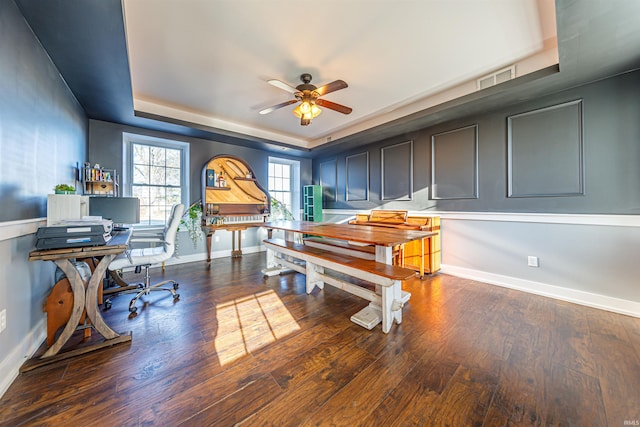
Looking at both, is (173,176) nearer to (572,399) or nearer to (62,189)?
(62,189)

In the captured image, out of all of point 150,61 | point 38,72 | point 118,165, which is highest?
point 150,61

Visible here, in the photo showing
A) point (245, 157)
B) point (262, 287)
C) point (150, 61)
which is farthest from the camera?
point (245, 157)

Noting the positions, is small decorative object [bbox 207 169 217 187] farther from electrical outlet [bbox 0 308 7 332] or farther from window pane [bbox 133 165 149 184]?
electrical outlet [bbox 0 308 7 332]

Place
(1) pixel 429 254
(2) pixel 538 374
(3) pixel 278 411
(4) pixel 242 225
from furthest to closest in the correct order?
(4) pixel 242 225 → (1) pixel 429 254 → (2) pixel 538 374 → (3) pixel 278 411

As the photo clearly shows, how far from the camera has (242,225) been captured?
4547 millimetres

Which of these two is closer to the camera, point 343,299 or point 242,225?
point 343,299

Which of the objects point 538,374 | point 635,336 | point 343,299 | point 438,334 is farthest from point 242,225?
point 635,336

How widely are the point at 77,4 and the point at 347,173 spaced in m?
4.67

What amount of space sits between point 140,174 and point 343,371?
183 inches

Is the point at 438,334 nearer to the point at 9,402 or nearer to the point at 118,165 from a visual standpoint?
the point at 9,402

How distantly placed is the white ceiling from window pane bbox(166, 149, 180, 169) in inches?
38.7

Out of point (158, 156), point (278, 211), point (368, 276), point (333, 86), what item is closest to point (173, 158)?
point (158, 156)

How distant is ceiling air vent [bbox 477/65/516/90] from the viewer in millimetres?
2666

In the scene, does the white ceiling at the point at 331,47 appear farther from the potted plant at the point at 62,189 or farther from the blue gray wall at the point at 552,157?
the potted plant at the point at 62,189
